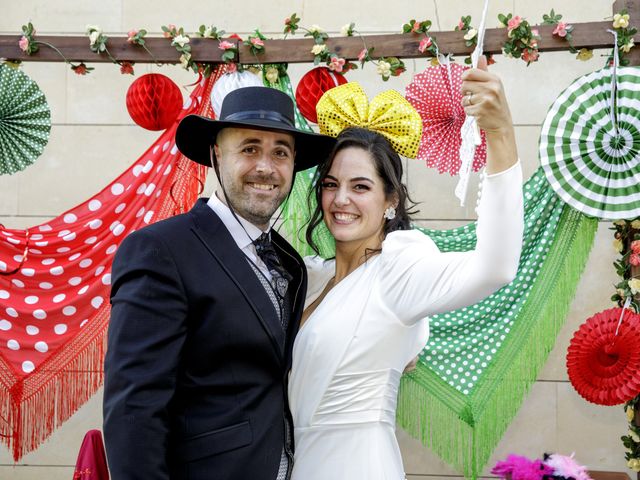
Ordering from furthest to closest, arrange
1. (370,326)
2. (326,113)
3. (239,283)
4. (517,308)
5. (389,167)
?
(517,308), (326,113), (389,167), (370,326), (239,283)

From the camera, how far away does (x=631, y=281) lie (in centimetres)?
268

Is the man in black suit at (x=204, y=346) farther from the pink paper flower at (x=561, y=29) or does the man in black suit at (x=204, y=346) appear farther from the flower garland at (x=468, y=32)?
the pink paper flower at (x=561, y=29)

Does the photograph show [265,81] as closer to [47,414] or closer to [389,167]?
[389,167]

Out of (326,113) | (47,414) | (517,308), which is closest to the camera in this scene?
(326,113)

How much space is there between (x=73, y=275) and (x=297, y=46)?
125 centimetres

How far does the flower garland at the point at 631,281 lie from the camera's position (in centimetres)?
268

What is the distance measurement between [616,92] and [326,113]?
3.51 ft

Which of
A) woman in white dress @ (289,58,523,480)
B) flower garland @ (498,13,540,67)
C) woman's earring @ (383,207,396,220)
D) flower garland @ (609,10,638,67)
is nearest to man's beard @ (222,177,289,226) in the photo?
woman in white dress @ (289,58,523,480)

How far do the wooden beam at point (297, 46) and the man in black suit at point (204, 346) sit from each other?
42.1 inches

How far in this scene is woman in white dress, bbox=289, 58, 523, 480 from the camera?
1779 mm

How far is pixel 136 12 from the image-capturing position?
4.05 meters

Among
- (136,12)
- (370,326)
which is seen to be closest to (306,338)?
(370,326)

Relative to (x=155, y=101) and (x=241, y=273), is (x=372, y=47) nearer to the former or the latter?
(x=155, y=101)

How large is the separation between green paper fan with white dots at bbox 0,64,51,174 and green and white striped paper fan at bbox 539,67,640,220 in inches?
76.8
